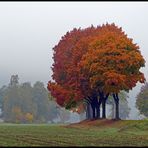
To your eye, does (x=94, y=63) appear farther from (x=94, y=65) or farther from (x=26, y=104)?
(x=26, y=104)

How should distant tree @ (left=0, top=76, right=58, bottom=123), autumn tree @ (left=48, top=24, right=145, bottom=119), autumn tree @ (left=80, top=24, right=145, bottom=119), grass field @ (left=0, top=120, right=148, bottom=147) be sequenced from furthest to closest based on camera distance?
distant tree @ (left=0, top=76, right=58, bottom=123) → autumn tree @ (left=48, top=24, right=145, bottom=119) → autumn tree @ (left=80, top=24, right=145, bottom=119) → grass field @ (left=0, top=120, right=148, bottom=147)

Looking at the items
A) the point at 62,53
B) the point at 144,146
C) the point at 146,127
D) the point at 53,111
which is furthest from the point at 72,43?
the point at 53,111

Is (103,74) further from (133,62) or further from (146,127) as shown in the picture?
(146,127)

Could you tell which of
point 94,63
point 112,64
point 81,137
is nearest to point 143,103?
point 94,63

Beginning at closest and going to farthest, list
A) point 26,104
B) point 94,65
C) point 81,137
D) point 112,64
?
1. point 81,137
2. point 112,64
3. point 94,65
4. point 26,104

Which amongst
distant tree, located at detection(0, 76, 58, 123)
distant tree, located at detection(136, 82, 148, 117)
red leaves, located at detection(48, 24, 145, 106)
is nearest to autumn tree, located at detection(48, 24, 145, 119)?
red leaves, located at detection(48, 24, 145, 106)

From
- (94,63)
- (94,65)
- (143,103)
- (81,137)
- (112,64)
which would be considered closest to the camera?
(81,137)

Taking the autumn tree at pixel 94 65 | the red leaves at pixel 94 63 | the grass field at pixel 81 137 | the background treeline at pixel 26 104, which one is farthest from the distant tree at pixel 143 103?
the grass field at pixel 81 137

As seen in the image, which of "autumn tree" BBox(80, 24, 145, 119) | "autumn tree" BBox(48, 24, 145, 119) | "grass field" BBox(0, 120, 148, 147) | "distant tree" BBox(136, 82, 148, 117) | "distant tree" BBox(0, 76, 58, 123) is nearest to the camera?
"grass field" BBox(0, 120, 148, 147)

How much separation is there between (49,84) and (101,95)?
11543 millimetres

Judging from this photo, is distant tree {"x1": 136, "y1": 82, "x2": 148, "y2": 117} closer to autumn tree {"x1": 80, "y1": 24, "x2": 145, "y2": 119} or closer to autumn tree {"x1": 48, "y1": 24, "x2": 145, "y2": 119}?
autumn tree {"x1": 48, "y1": 24, "x2": 145, "y2": 119}

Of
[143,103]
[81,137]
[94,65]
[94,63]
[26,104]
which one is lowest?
[81,137]

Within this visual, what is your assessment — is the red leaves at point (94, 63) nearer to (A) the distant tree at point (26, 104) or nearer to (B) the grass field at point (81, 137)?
(B) the grass field at point (81, 137)

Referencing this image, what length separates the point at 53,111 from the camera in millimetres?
191875
